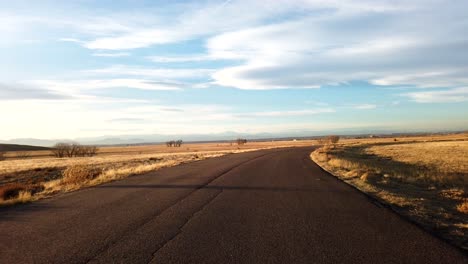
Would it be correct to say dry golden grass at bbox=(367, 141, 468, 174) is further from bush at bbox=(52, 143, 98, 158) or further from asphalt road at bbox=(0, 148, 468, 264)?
bush at bbox=(52, 143, 98, 158)

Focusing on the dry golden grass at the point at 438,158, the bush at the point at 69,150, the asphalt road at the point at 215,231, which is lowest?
the dry golden grass at the point at 438,158

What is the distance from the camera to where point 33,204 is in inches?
468

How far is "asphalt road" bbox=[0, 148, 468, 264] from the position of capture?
6.01 metres

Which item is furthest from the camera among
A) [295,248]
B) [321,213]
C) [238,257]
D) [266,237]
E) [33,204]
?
[33,204]

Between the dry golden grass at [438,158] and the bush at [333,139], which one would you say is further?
the bush at [333,139]

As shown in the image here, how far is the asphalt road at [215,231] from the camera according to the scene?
601 cm

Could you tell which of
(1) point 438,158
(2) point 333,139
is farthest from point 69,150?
(1) point 438,158

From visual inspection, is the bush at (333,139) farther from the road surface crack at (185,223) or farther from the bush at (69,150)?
the road surface crack at (185,223)

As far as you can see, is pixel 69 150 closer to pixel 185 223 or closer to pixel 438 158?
pixel 438 158

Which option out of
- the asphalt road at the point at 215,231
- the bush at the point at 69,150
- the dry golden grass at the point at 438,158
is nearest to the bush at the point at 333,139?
the dry golden grass at the point at 438,158

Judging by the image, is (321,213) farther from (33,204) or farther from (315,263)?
(33,204)

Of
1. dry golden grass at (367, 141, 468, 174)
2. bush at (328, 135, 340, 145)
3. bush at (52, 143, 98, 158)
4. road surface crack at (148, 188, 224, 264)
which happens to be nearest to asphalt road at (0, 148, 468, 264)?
road surface crack at (148, 188, 224, 264)

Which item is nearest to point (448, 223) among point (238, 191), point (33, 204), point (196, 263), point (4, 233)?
point (196, 263)

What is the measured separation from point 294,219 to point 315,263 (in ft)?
10.1
